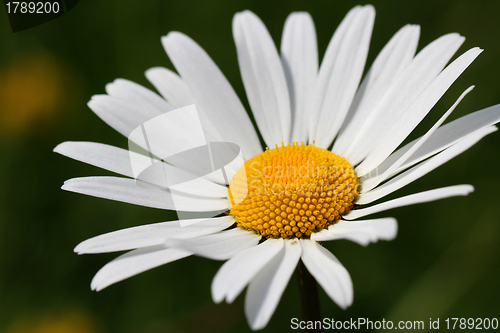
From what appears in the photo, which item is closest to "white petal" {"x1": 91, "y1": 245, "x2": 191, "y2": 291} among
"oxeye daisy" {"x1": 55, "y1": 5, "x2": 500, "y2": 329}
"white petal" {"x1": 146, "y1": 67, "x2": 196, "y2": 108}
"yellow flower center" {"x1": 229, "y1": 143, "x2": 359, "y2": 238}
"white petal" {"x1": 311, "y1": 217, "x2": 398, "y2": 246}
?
"oxeye daisy" {"x1": 55, "y1": 5, "x2": 500, "y2": 329}

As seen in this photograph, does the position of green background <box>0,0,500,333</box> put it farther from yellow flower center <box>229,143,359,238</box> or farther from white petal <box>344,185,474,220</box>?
white petal <box>344,185,474,220</box>

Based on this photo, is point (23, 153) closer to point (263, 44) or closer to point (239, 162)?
point (239, 162)

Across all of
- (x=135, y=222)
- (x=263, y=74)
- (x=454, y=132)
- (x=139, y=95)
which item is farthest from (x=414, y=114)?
(x=135, y=222)

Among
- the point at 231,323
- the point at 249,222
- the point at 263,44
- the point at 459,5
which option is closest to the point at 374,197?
the point at 249,222

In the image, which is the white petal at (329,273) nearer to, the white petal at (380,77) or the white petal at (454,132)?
the white petal at (454,132)

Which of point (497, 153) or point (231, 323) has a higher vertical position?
point (497, 153)

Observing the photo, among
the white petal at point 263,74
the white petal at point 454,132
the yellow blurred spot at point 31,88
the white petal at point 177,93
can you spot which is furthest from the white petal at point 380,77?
the yellow blurred spot at point 31,88

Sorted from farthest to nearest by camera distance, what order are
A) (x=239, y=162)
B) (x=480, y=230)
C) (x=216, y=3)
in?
(x=216, y=3)
(x=480, y=230)
(x=239, y=162)
